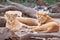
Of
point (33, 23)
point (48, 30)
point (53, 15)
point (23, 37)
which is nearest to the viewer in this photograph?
point (23, 37)

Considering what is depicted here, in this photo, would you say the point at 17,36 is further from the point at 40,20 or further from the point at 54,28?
the point at 40,20

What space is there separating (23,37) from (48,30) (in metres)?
0.41

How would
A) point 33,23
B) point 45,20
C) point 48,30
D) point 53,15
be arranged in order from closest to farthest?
1. point 48,30
2. point 45,20
3. point 33,23
4. point 53,15

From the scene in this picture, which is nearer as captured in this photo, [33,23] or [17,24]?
[17,24]

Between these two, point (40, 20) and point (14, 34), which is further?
point (40, 20)

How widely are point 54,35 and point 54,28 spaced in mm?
343

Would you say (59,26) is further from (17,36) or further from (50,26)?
(17,36)

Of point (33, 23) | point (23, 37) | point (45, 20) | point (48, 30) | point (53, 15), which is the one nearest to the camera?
point (23, 37)

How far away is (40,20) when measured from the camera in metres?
1.75

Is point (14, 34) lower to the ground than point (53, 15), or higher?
lower

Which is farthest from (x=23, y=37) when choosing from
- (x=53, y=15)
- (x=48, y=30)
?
(x=53, y=15)

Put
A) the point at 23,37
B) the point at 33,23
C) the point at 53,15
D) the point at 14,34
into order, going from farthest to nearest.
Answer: the point at 53,15, the point at 33,23, the point at 14,34, the point at 23,37

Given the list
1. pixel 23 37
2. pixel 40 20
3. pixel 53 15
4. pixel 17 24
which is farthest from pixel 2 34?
pixel 53 15

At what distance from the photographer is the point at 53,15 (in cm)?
247
